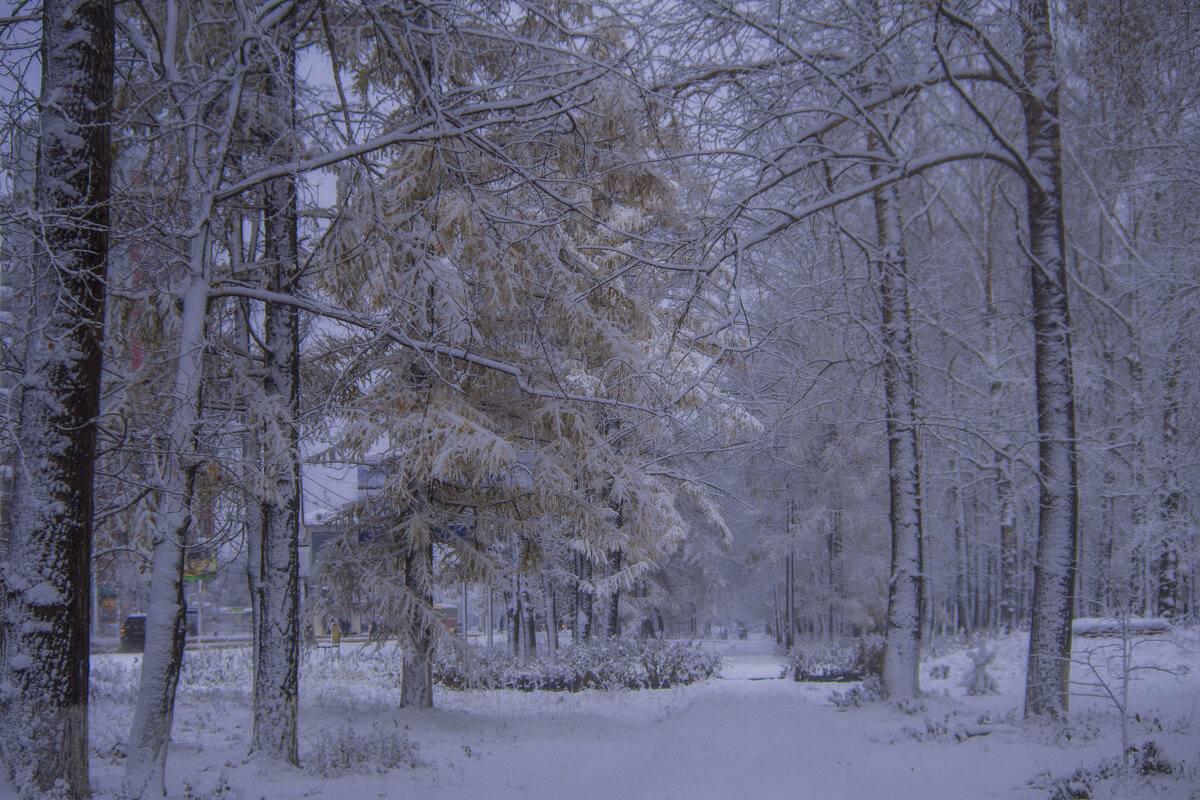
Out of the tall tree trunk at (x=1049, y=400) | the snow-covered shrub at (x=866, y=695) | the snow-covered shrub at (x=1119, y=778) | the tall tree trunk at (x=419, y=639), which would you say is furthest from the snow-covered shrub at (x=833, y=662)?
the snow-covered shrub at (x=1119, y=778)

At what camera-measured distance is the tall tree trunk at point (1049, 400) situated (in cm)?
812

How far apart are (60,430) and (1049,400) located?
930 cm

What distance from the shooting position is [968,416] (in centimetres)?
1126

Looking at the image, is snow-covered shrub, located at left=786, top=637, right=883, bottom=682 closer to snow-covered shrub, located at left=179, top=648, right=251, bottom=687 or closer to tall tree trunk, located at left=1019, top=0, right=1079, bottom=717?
tall tree trunk, located at left=1019, top=0, right=1079, bottom=717

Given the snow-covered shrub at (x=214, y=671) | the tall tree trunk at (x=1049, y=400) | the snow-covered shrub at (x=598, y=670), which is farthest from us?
the snow-covered shrub at (x=214, y=671)

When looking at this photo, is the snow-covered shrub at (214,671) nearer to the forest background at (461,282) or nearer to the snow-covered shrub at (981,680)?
the forest background at (461,282)

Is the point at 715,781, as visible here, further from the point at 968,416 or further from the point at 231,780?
the point at 968,416

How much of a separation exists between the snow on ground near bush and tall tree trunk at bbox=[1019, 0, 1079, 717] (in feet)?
2.21

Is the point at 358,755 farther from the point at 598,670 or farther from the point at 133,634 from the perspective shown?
the point at 133,634

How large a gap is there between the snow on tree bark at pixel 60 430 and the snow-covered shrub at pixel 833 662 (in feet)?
51.1

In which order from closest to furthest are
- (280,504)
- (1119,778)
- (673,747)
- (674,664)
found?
(1119,778) < (280,504) < (673,747) < (674,664)

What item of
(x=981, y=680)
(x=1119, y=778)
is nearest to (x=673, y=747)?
(x=1119, y=778)

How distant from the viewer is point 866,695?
1200 centimetres

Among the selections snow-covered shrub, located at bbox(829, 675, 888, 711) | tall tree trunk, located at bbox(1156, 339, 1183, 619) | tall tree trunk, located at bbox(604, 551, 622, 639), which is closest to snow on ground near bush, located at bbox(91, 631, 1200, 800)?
snow-covered shrub, located at bbox(829, 675, 888, 711)
